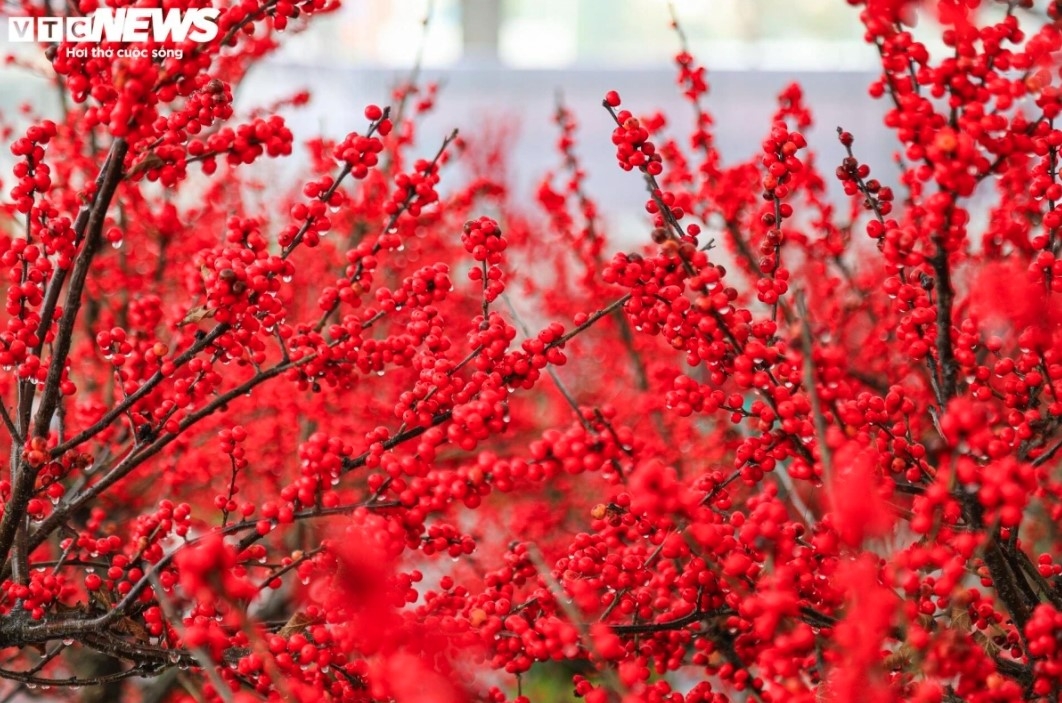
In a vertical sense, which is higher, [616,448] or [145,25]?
[145,25]

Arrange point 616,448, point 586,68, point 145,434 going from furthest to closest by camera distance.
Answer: point 586,68 < point 145,434 < point 616,448

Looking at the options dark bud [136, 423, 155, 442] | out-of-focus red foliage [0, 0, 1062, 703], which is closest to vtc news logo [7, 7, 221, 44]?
out-of-focus red foliage [0, 0, 1062, 703]

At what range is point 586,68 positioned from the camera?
506 cm

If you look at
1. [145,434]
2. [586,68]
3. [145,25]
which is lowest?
[145,434]

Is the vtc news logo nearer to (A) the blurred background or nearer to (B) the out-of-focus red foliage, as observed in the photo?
(B) the out-of-focus red foliage

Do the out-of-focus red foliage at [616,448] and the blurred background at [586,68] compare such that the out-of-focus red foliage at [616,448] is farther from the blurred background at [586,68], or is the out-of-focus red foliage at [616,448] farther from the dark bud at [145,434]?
the blurred background at [586,68]

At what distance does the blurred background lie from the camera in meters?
4.96

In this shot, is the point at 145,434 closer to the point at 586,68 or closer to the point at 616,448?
the point at 616,448

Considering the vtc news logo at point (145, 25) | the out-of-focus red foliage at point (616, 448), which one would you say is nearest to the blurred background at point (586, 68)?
the out-of-focus red foliage at point (616, 448)

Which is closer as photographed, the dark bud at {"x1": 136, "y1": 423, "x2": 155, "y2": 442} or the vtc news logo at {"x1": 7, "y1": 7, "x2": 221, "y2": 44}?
the vtc news logo at {"x1": 7, "y1": 7, "x2": 221, "y2": 44}

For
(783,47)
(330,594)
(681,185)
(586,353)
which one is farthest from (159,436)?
(783,47)

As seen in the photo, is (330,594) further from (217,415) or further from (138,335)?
(217,415)

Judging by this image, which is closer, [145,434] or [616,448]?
[616,448]

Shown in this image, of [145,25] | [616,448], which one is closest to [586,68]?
[145,25]
